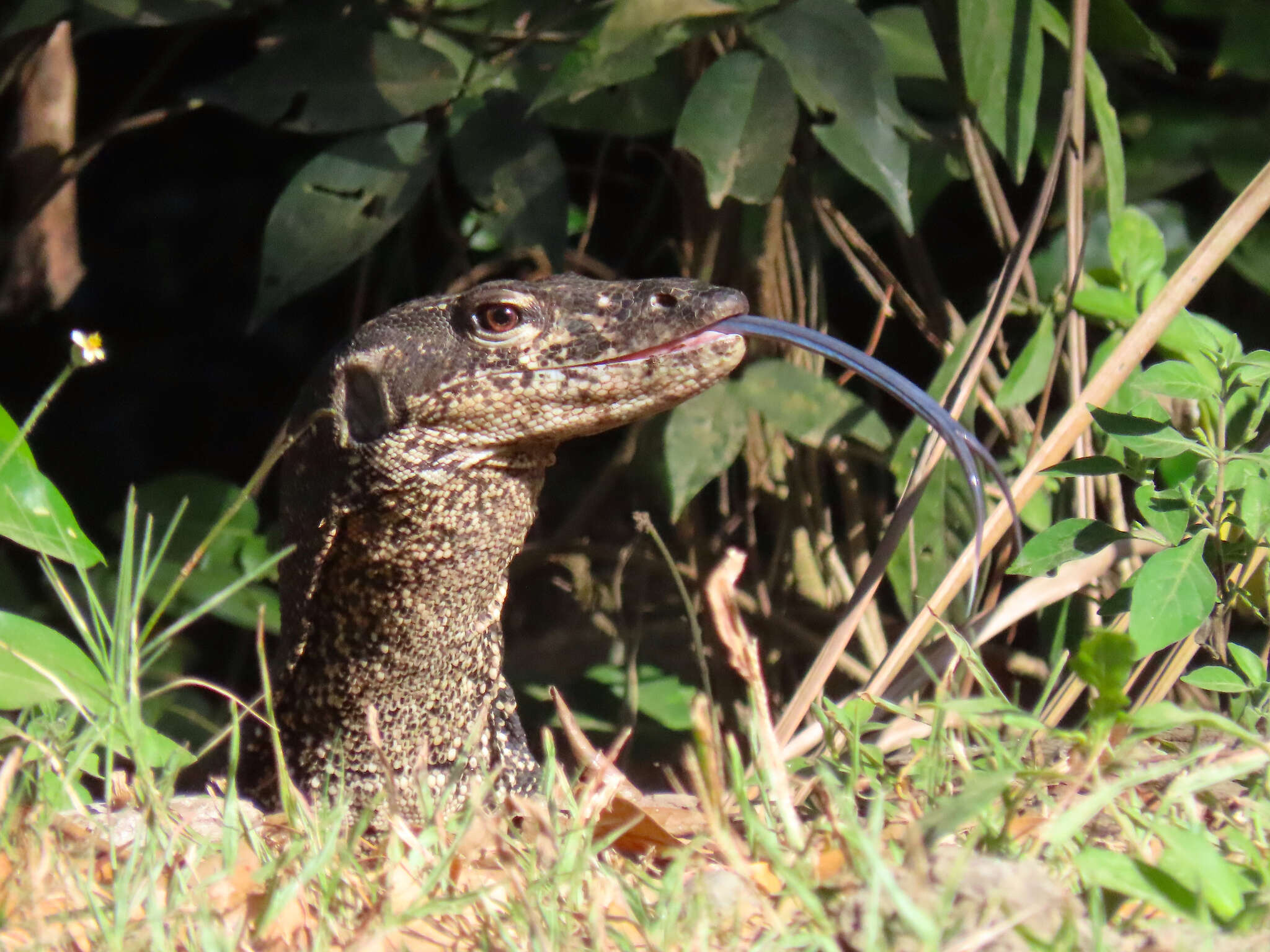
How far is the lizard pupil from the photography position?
2.53 metres

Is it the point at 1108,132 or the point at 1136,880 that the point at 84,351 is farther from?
the point at 1108,132

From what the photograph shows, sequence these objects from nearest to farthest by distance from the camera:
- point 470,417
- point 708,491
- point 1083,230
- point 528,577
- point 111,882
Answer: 1. point 111,882
2. point 470,417
3. point 1083,230
4. point 708,491
5. point 528,577

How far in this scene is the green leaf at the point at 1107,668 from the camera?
4.92 ft

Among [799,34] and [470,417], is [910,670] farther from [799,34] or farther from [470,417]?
[799,34]

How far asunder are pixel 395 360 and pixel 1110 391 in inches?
51.9

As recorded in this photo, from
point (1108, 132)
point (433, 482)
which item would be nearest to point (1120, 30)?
point (1108, 132)

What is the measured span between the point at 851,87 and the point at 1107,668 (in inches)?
59.1

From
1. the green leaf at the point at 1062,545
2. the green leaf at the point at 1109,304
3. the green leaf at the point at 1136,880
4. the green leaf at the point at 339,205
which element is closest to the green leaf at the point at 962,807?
the green leaf at the point at 1136,880

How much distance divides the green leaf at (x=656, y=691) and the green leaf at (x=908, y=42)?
5.47 ft

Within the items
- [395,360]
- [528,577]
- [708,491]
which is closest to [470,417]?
[395,360]

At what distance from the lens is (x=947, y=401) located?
2928 mm

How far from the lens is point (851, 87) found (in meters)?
2.67

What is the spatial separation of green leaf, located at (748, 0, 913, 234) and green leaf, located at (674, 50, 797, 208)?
48 millimetres

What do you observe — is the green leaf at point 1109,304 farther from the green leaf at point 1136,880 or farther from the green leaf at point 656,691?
the green leaf at point 1136,880
